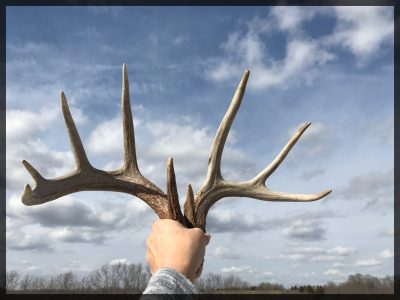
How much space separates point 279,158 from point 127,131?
5.66 feet

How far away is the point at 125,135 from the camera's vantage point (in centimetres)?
492

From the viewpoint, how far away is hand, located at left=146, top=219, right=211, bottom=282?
7.54 ft

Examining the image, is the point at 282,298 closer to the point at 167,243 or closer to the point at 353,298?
the point at 353,298

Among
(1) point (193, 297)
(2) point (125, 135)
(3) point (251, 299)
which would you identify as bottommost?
(3) point (251, 299)

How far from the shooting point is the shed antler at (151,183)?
4.28m

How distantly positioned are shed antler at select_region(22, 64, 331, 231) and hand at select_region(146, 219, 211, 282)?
5.02 feet

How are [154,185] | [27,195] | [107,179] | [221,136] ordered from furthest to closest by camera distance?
[221,136], [107,179], [154,185], [27,195]

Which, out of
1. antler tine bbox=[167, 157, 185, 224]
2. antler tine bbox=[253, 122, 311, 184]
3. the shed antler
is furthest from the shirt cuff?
antler tine bbox=[253, 122, 311, 184]

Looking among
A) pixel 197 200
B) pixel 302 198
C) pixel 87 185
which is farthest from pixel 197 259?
pixel 302 198

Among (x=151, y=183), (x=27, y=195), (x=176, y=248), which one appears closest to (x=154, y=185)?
(x=151, y=183)

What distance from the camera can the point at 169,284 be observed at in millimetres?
2143

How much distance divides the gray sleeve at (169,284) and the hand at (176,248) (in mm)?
60

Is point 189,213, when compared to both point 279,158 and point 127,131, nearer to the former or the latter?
point 127,131

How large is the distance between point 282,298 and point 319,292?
8.63ft
